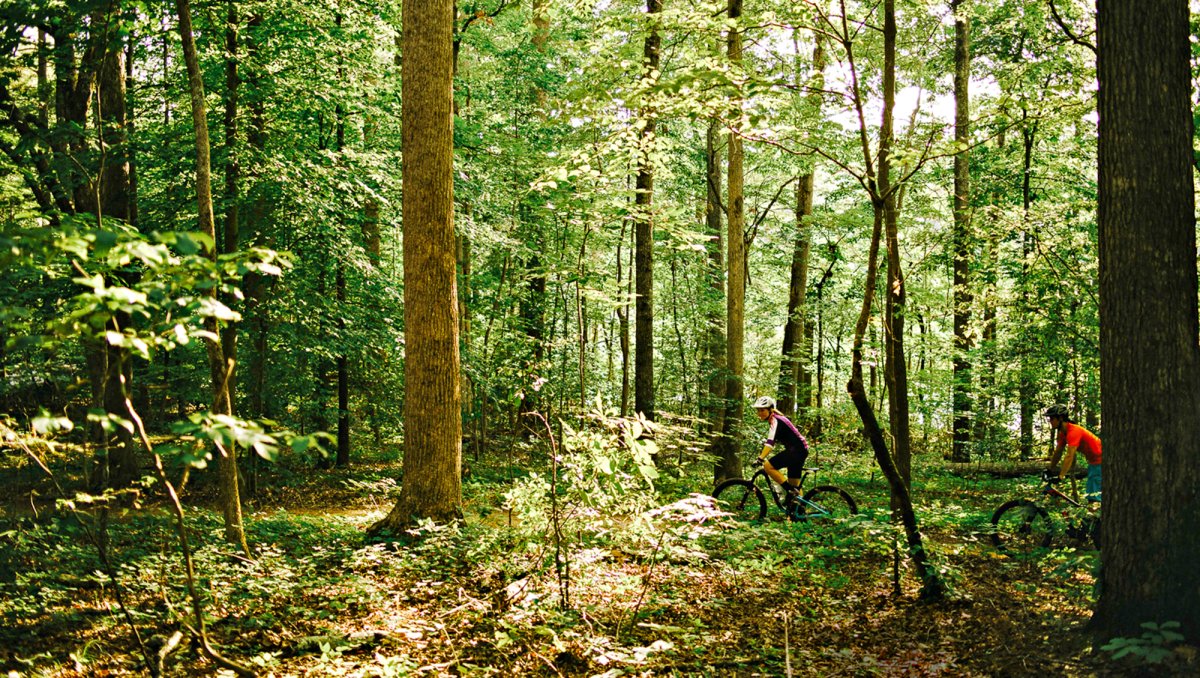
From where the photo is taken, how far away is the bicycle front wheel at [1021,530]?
8.05 metres

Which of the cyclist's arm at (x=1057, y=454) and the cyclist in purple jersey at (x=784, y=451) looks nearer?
the cyclist's arm at (x=1057, y=454)

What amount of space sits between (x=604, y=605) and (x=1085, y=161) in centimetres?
1895

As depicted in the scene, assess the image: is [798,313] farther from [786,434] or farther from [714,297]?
Answer: [786,434]

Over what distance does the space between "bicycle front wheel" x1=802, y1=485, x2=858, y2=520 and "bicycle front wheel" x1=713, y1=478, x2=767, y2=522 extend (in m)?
0.65

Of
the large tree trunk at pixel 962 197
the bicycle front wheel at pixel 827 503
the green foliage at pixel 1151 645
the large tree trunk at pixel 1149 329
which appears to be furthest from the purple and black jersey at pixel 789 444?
the large tree trunk at pixel 962 197

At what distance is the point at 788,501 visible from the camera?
31.4 ft

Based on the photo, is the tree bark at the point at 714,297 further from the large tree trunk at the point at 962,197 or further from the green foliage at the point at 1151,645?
the green foliage at the point at 1151,645

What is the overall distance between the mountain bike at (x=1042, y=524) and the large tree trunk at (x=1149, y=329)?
133 inches

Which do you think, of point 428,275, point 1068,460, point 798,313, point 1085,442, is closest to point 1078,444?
point 1085,442

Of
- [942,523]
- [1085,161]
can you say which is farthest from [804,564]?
[1085,161]

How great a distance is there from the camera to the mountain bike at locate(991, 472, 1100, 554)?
756 centimetres

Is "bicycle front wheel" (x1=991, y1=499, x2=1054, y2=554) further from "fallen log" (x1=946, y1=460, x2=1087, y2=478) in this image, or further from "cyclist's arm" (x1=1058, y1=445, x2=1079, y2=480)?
"fallen log" (x1=946, y1=460, x2=1087, y2=478)

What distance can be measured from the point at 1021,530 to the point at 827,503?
2.44 m

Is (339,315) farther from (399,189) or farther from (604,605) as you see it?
(604,605)
